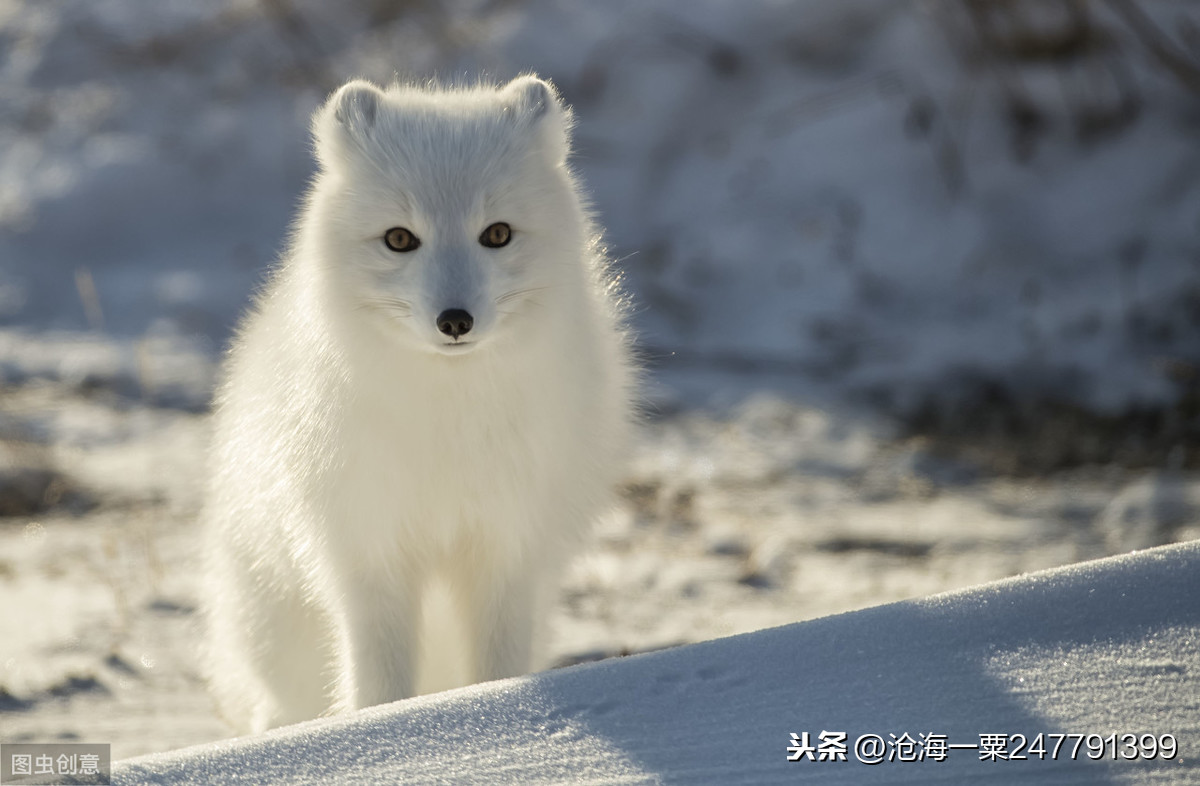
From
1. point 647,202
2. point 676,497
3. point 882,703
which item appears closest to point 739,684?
point 882,703

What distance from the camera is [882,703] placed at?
1.77m

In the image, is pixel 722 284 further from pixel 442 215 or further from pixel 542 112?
pixel 442 215

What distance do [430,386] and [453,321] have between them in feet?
0.87

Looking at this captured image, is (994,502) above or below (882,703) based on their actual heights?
above

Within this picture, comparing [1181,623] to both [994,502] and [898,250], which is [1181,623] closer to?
[994,502]

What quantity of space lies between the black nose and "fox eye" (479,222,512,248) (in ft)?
0.90

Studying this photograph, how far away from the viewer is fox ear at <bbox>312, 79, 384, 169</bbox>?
2.62 metres

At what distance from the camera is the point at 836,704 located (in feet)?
5.83

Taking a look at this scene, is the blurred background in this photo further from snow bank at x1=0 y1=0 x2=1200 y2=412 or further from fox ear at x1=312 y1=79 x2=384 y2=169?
fox ear at x1=312 y1=79 x2=384 y2=169

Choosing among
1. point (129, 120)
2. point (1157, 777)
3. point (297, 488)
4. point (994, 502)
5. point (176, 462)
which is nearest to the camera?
point (1157, 777)

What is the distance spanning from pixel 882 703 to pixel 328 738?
0.87 m

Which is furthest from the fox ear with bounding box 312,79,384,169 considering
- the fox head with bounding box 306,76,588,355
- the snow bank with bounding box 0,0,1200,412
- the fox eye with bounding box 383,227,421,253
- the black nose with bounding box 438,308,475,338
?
the snow bank with bounding box 0,0,1200,412

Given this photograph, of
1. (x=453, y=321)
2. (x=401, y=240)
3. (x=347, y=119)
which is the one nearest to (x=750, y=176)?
(x=347, y=119)

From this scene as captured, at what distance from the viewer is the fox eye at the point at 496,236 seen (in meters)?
2.53
